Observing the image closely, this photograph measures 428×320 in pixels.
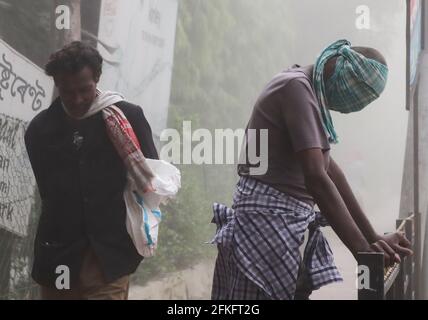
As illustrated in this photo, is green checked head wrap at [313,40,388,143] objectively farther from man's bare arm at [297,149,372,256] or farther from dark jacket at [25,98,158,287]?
dark jacket at [25,98,158,287]

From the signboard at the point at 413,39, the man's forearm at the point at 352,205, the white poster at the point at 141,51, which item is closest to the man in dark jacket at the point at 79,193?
the man's forearm at the point at 352,205

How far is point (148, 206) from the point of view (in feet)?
8.64

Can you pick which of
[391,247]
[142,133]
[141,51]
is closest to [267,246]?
[391,247]

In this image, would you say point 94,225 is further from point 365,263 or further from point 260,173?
point 365,263

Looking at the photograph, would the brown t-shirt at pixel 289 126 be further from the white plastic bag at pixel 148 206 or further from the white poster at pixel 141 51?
the white poster at pixel 141 51

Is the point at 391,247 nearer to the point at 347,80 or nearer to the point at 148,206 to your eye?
the point at 347,80

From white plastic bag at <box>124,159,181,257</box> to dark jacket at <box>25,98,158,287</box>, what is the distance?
32 millimetres

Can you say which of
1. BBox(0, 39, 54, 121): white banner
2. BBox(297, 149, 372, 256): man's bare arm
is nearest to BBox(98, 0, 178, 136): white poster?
BBox(0, 39, 54, 121): white banner

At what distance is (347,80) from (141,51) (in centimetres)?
360

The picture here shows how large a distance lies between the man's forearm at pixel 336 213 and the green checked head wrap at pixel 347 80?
0.68 ft

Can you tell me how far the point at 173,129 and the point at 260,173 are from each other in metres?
4.26
